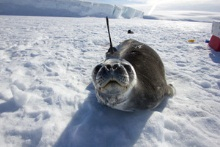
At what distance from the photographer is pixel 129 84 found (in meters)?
1.60

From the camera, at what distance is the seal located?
1.47 m

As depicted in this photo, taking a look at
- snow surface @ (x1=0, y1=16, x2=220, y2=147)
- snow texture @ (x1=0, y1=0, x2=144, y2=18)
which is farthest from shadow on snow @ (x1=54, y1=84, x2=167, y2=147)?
snow texture @ (x1=0, y1=0, x2=144, y2=18)

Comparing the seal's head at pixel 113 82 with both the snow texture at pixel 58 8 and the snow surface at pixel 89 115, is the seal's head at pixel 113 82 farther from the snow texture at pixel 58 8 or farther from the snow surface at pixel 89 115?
the snow texture at pixel 58 8

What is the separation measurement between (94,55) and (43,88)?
2.16 m

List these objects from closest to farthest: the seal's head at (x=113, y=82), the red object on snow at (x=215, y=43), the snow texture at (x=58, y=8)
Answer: the seal's head at (x=113, y=82), the red object on snow at (x=215, y=43), the snow texture at (x=58, y=8)

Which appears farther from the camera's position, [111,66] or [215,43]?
[215,43]

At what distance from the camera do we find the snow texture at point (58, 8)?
89.0 feet

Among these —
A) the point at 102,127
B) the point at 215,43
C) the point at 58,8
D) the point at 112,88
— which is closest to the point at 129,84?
the point at 112,88

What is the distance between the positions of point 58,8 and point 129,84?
3085 cm

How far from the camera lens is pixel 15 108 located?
2.00m

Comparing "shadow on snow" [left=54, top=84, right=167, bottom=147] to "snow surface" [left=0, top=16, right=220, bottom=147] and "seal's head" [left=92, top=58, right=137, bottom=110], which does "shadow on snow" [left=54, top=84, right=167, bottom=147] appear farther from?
"seal's head" [left=92, top=58, right=137, bottom=110]

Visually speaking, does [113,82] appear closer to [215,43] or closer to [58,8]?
[215,43]

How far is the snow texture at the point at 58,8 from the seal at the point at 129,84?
28527mm

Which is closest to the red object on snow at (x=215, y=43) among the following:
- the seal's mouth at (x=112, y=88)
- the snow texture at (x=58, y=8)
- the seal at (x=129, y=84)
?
the seal at (x=129, y=84)
